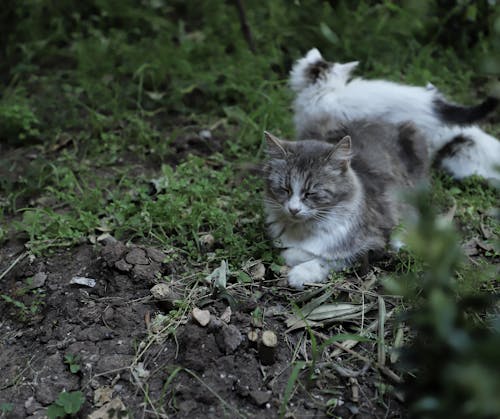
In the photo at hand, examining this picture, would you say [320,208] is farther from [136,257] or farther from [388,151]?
[136,257]

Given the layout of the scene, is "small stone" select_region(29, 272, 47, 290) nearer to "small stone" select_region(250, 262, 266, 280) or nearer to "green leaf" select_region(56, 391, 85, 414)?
"green leaf" select_region(56, 391, 85, 414)

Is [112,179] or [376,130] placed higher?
[376,130]

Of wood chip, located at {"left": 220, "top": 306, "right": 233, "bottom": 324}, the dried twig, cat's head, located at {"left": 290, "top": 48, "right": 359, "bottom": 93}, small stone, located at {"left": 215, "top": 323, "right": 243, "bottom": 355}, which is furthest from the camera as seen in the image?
the dried twig

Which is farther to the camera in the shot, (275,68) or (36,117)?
(275,68)

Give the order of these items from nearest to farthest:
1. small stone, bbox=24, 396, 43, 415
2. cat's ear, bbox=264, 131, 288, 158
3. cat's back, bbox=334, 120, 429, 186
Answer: small stone, bbox=24, 396, 43, 415
cat's ear, bbox=264, 131, 288, 158
cat's back, bbox=334, 120, 429, 186

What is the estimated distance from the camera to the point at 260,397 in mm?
2689

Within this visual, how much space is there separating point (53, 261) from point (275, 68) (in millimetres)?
3192

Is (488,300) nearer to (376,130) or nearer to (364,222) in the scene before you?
(364,222)

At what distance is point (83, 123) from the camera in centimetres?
513

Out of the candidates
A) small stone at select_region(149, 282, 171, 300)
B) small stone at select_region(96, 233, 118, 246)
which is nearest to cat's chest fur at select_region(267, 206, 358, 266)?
small stone at select_region(149, 282, 171, 300)

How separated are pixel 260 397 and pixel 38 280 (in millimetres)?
1616

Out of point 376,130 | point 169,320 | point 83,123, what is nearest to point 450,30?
point 376,130

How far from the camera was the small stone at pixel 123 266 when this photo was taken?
344 cm

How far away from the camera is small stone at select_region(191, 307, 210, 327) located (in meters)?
2.98
